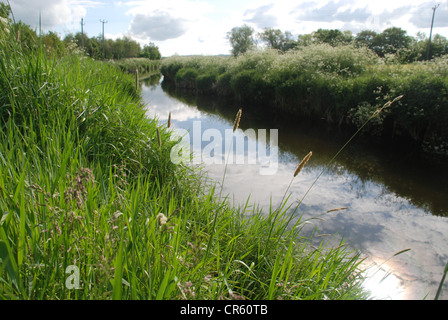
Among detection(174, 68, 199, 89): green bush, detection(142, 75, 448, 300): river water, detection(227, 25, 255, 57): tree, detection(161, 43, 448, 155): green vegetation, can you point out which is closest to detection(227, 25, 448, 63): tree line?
detection(227, 25, 255, 57): tree

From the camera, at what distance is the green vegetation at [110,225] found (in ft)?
4.44

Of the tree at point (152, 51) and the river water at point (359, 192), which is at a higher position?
the tree at point (152, 51)

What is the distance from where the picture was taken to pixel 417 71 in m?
9.88

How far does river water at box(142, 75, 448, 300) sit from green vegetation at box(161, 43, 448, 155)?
95cm

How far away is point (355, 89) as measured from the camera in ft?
36.2

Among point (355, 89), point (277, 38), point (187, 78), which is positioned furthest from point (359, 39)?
point (355, 89)

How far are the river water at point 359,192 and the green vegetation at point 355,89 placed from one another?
954mm

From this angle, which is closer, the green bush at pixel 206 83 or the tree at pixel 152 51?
the green bush at pixel 206 83

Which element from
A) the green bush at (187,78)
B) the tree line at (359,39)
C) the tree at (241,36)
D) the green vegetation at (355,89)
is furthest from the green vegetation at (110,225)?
the tree at (241,36)

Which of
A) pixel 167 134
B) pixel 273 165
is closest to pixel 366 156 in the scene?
pixel 273 165

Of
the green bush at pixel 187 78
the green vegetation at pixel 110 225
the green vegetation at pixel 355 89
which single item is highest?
the green bush at pixel 187 78

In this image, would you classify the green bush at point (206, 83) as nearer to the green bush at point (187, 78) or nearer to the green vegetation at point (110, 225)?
the green bush at point (187, 78)

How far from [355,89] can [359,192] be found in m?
6.05
